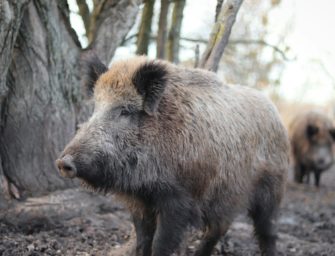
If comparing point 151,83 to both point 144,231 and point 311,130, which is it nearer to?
point 144,231

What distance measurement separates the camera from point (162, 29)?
25.2ft

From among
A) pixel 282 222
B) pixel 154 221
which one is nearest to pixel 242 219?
pixel 282 222

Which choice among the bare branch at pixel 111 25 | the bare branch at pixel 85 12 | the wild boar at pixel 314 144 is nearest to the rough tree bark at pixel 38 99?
the bare branch at pixel 111 25

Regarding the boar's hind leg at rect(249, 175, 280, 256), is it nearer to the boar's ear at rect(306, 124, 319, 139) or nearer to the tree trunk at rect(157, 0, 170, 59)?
the tree trunk at rect(157, 0, 170, 59)

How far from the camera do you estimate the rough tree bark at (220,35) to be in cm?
569

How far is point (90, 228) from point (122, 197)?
5.01 ft

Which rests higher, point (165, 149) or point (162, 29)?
point (162, 29)

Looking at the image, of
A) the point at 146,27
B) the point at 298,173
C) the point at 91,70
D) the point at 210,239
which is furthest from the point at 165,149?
the point at 298,173

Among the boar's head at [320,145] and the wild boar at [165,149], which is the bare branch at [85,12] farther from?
the boar's head at [320,145]

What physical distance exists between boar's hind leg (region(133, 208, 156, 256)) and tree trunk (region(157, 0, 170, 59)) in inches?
148

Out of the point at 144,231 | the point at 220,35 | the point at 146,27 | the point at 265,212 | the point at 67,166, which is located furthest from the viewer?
the point at 146,27

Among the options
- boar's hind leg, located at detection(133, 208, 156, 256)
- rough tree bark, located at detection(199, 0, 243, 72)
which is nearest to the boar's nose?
boar's hind leg, located at detection(133, 208, 156, 256)

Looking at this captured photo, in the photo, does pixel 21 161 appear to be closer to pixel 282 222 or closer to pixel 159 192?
pixel 159 192

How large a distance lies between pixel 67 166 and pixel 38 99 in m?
2.49
